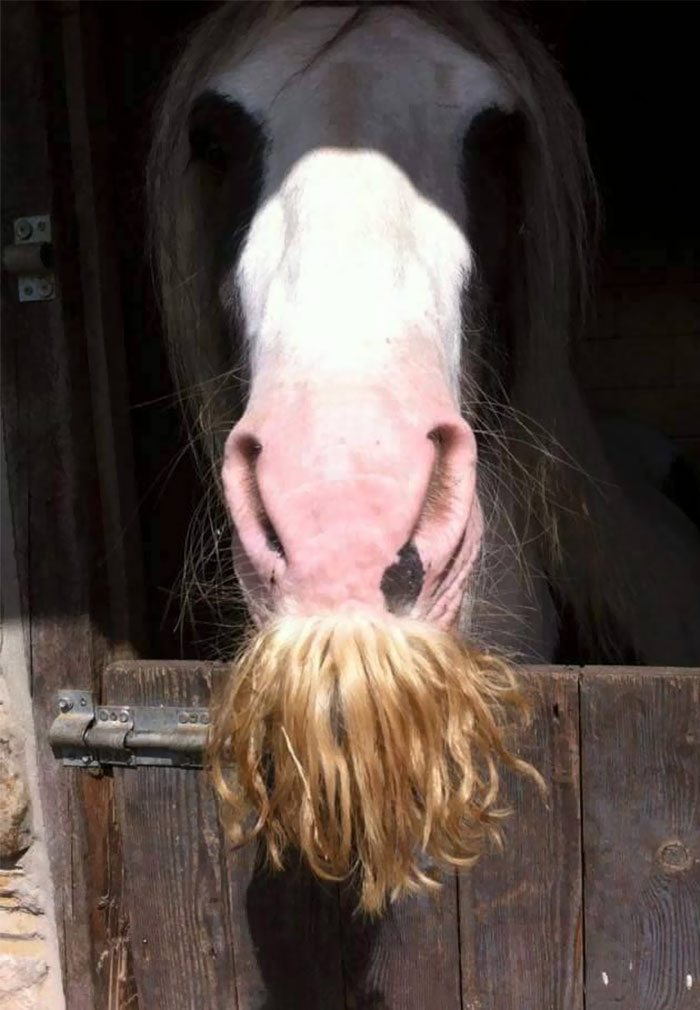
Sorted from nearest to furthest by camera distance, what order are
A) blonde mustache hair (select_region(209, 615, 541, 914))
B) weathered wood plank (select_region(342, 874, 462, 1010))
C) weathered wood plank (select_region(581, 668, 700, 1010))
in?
blonde mustache hair (select_region(209, 615, 541, 914))
weathered wood plank (select_region(581, 668, 700, 1010))
weathered wood plank (select_region(342, 874, 462, 1010))

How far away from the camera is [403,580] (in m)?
0.87

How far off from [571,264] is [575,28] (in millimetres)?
1549

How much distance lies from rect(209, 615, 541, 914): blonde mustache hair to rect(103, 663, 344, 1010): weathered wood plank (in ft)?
1.08

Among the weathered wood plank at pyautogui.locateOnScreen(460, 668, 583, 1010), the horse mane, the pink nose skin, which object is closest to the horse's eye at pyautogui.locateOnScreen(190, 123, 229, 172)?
the horse mane

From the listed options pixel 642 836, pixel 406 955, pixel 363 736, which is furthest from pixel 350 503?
pixel 406 955

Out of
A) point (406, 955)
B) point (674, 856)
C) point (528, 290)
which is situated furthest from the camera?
point (528, 290)

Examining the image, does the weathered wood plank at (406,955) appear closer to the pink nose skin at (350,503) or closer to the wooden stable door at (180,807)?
the wooden stable door at (180,807)

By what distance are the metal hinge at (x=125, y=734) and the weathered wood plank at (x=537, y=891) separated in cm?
39

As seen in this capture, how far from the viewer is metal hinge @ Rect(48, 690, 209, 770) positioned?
4.06 feet

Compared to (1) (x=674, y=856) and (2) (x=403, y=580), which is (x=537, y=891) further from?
(2) (x=403, y=580)

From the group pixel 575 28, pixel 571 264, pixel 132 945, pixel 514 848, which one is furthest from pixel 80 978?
pixel 575 28

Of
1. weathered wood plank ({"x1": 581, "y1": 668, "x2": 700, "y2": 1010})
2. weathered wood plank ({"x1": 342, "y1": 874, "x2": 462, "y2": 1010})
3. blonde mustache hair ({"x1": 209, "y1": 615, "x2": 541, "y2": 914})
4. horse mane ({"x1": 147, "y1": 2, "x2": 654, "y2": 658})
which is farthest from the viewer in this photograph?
horse mane ({"x1": 147, "y1": 2, "x2": 654, "y2": 658})

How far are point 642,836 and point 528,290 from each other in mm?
807

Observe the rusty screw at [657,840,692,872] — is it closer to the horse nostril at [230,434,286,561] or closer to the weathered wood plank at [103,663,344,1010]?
the weathered wood plank at [103,663,344,1010]
